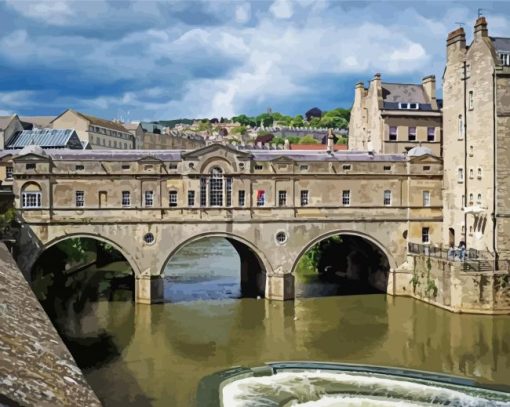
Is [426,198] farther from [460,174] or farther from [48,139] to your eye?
[48,139]

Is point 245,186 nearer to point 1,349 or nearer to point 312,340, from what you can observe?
point 312,340

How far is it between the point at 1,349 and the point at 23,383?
2.81 feet

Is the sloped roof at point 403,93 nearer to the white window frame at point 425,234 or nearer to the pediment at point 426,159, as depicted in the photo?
the pediment at point 426,159

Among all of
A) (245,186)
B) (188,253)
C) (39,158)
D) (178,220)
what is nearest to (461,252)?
(245,186)

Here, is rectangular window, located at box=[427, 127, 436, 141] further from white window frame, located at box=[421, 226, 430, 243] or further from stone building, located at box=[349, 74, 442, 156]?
white window frame, located at box=[421, 226, 430, 243]

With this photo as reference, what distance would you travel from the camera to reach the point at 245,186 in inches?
1462

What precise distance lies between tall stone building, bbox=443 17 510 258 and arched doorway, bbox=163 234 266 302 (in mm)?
12327

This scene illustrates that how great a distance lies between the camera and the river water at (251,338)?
23906mm

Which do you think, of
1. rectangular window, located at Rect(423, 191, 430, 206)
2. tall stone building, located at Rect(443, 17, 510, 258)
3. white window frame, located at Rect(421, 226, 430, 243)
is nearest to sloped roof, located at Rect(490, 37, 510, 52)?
tall stone building, located at Rect(443, 17, 510, 258)

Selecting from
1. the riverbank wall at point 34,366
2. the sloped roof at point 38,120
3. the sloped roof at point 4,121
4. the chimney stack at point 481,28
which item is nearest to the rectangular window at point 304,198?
the chimney stack at point 481,28

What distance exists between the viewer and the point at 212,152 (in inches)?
1443

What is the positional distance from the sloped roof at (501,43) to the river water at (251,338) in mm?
15559

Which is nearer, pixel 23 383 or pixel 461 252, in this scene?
pixel 23 383

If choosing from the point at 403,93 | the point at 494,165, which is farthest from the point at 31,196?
the point at 403,93
